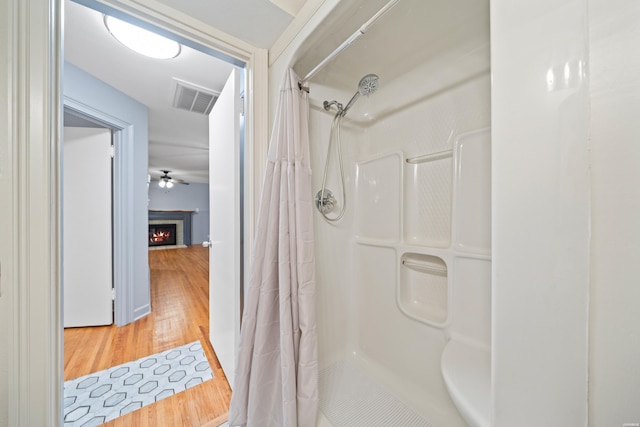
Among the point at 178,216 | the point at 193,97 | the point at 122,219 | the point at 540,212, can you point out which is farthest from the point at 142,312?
the point at 178,216

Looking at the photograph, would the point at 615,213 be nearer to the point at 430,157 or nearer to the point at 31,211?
the point at 430,157

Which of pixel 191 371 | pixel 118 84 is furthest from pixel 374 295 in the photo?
pixel 118 84

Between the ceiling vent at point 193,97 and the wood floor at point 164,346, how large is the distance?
211cm

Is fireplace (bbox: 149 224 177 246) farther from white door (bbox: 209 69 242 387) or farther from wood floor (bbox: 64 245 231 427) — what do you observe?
white door (bbox: 209 69 242 387)

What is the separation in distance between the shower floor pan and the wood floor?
1.84ft

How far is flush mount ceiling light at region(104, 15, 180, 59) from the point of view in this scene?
4.08 ft

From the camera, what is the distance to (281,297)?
35.6 inches

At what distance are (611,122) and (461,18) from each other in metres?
1.00

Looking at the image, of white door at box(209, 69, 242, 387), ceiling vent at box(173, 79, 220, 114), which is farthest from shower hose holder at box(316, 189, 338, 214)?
ceiling vent at box(173, 79, 220, 114)

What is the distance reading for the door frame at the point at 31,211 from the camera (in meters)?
0.59

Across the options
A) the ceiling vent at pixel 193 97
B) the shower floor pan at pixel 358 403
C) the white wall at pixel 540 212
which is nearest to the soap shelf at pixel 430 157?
the white wall at pixel 540 212

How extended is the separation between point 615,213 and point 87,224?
298 centimetres

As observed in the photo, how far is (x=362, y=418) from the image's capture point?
0.97 m

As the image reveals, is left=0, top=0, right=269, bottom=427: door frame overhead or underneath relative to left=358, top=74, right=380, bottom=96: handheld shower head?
underneath
